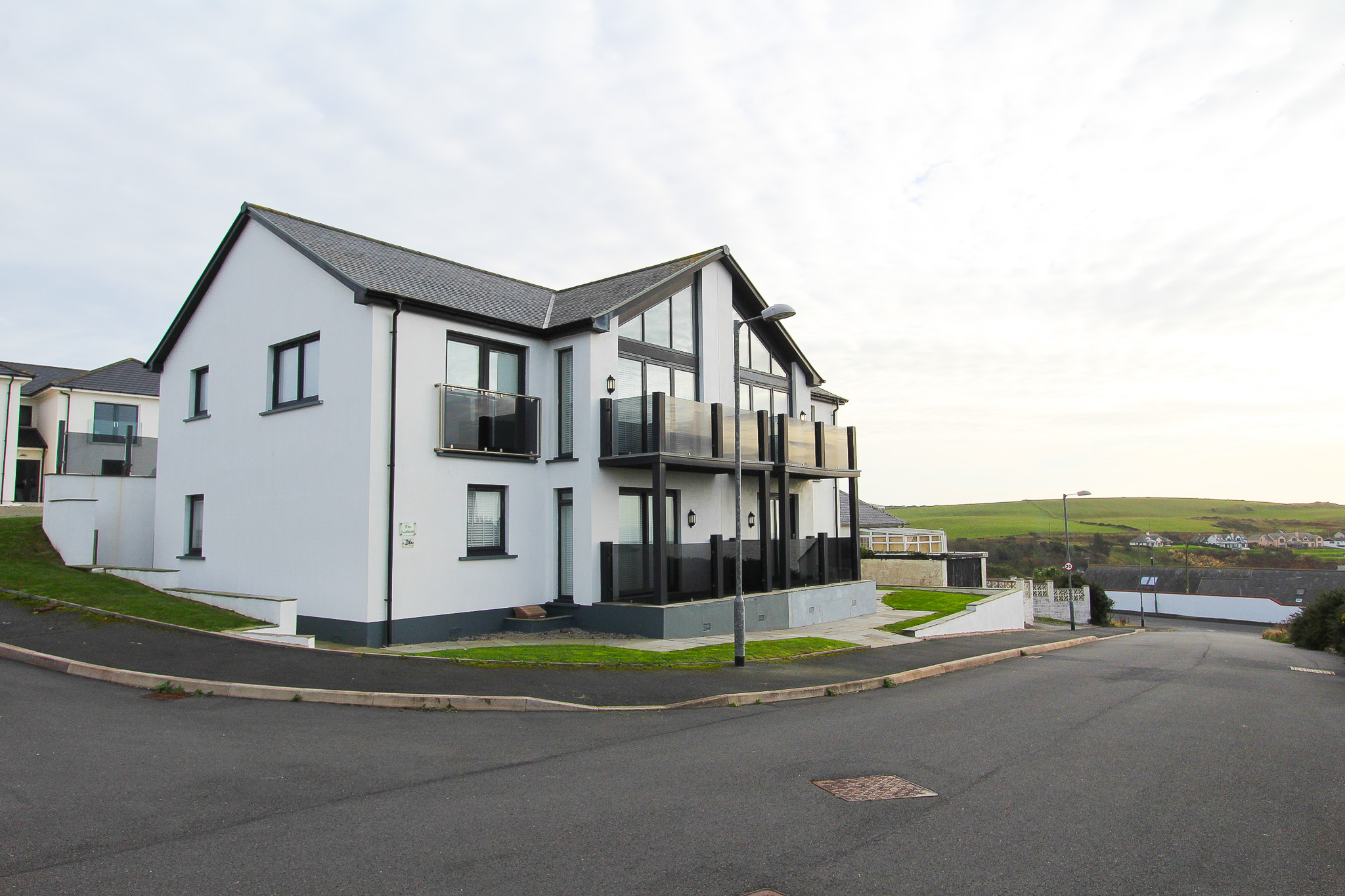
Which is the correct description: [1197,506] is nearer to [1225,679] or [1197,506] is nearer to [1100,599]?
[1100,599]

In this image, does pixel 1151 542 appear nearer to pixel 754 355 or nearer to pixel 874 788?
pixel 754 355

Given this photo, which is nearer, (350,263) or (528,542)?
(350,263)

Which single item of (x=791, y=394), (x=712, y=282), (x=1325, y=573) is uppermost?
(x=712, y=282)

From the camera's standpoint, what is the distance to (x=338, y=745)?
25.2 feet

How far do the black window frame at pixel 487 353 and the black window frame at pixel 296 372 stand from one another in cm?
240

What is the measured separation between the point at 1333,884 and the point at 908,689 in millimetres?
7786

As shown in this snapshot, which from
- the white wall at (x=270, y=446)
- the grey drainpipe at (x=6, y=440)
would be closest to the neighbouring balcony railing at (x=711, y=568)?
the white wall at (x=270, y=446)

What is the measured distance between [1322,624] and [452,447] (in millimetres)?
29787

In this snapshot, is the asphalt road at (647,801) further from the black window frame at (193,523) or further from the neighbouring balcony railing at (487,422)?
the black window frame at (193,523)

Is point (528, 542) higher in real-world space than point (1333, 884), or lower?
higher

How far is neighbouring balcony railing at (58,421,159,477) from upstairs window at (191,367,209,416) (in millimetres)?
10122

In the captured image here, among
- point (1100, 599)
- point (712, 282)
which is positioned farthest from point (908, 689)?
point (1100, 599)

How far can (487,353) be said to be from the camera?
1694 cm

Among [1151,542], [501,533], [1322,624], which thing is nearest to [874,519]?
[1322,624]
